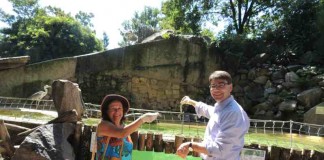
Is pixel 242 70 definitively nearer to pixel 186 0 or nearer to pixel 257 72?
pixel 257 72

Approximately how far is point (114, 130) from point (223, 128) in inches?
43.1

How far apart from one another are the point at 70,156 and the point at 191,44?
10.2 meters

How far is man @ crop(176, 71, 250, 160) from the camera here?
7.77 feet

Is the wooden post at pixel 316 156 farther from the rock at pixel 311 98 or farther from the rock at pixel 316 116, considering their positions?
the rock at pixel 311 98

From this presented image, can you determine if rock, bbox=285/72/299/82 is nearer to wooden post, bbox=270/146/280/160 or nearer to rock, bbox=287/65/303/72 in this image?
rock, bbox=287/65/303/72

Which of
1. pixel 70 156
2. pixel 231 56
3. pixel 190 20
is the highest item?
pixel 190 20

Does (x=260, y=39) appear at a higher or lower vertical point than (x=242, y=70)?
higher

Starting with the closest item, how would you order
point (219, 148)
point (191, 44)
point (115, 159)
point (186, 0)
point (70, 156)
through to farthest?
1. point (219, 148)
2. point (115, 159)
3. point (70, 156)
4. point (191, 44)
5. point (186, 0)

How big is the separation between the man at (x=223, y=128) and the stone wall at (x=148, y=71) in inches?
417

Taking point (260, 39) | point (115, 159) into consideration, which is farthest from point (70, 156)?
point (260, 39)

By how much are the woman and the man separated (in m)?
0.64

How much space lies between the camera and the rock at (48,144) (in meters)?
4.47

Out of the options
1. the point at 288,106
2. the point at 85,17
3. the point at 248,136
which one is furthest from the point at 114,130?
the point at 85,17

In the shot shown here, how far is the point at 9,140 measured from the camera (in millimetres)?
5234
